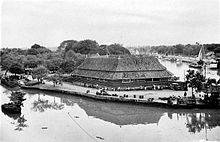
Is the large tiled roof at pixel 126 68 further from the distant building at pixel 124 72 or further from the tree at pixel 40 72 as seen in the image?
the tree at pixel 40 72

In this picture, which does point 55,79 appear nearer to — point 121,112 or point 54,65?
point 54,65

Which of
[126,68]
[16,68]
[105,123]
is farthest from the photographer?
[16,68]

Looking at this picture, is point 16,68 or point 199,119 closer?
point 199,119

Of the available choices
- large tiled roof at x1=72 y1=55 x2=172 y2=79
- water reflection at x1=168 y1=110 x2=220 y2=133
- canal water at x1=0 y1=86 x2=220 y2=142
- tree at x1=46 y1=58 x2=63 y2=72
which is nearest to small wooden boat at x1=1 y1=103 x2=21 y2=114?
canal water at x1=0 y1=86 x2=220 y2=142

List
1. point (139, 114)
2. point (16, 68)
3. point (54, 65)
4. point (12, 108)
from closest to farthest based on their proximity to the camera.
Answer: point (139, 114) → point (12, 108) → point (16, 68) → point (54, 65)

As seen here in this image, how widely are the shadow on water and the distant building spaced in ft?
18.3

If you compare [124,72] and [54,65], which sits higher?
[54,65]

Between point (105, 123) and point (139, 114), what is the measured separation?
3926mm

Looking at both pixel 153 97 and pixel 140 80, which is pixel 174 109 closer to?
pixel 153 97

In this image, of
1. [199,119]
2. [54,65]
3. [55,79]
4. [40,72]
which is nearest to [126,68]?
[55,79]

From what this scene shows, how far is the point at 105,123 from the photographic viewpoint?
980 inches

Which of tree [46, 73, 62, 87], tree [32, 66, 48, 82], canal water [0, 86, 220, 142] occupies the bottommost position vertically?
canal water [0, 86, 220, 142]

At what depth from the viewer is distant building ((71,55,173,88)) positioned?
3728cm

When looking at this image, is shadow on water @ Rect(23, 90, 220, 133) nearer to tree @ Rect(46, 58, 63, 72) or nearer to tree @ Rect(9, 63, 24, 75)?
tree @ Rect(9, 63, 24, 75)
